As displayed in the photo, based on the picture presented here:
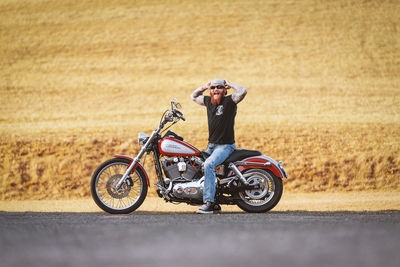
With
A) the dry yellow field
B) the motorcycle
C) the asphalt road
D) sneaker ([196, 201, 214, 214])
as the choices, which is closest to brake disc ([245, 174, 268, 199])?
the motorcycle

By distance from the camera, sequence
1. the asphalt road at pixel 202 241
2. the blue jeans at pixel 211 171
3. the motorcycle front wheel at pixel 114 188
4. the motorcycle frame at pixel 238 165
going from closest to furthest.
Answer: the asphalt road at pixel 202 241 < the blue jeans at pixel 211 171 < the motorcycle front wheel at pixel 114 188 < the motorcycle frame at pixel 238 165

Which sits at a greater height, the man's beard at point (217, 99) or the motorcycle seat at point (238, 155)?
the man's beard at point (217, 99)

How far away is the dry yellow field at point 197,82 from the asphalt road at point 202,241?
9.46 metres

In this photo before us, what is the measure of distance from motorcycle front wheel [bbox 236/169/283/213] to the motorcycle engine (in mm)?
681

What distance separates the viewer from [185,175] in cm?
891

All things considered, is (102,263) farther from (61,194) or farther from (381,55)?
(381,55)

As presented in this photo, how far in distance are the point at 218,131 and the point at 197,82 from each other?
2228cm

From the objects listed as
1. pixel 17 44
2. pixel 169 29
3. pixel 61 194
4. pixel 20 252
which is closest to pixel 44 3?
pixel 17 44

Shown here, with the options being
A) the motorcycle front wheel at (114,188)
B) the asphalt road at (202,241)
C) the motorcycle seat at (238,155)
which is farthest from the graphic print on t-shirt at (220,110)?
the asphalt road at (202,241)

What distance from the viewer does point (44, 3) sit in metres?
43.2

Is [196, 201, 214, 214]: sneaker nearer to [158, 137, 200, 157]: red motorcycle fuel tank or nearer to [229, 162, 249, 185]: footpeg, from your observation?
[229, 162, 249, 185]: footpeg

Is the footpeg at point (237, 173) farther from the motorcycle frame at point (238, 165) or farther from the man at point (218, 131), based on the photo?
the man at point (218, 131)

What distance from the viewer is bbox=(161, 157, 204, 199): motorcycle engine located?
28.6 ft

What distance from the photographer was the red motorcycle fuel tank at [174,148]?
891 cm
